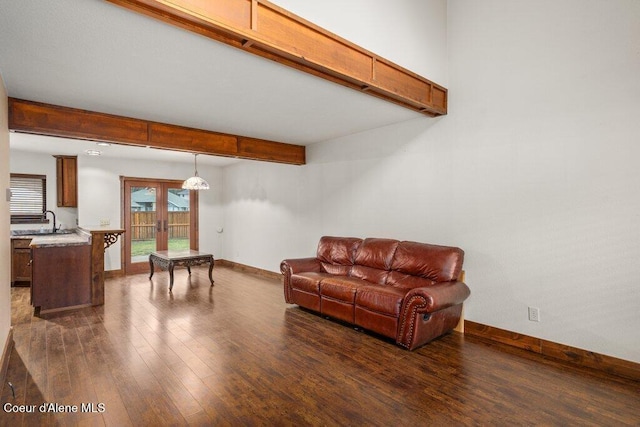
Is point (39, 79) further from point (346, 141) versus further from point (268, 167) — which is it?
point (268, 167)

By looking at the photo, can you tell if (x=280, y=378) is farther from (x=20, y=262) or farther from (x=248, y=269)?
(x=20, y=262)

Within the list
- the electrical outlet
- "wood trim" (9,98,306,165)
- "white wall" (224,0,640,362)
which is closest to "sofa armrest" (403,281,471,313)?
"white wall" (224,0,640,362)

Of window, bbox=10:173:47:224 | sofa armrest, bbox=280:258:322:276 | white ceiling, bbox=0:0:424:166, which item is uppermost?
white ceiling, bbox=0:0:424:166

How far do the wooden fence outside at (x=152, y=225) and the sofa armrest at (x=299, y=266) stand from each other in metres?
4.22

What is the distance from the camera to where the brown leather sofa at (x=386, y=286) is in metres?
3.13

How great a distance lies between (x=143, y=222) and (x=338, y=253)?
495 centimetres

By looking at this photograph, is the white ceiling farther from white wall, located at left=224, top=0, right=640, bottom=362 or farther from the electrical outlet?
the electrical outlet

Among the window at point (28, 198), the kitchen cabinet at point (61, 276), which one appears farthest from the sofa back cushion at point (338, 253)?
the window at point (28, 198)

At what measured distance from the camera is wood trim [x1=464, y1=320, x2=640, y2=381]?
2670 mm

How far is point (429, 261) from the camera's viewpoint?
3662mm

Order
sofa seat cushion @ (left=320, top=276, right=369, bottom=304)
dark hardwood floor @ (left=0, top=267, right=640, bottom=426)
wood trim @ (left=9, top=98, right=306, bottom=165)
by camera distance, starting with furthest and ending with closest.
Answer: sofa seat cushion @ (left=320, top=276, right=369, bottom=304)
wood trim @ (left=9, top=98, right=306, bottom=165)
dark hardwood floor @ (left=0, top=267, right=640, bottom=426)

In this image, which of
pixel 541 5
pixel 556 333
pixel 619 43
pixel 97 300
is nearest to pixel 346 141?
pixel 541 5

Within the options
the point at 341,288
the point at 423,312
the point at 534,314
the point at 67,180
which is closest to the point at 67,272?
the point at 67,180

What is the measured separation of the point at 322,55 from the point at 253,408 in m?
2.60
